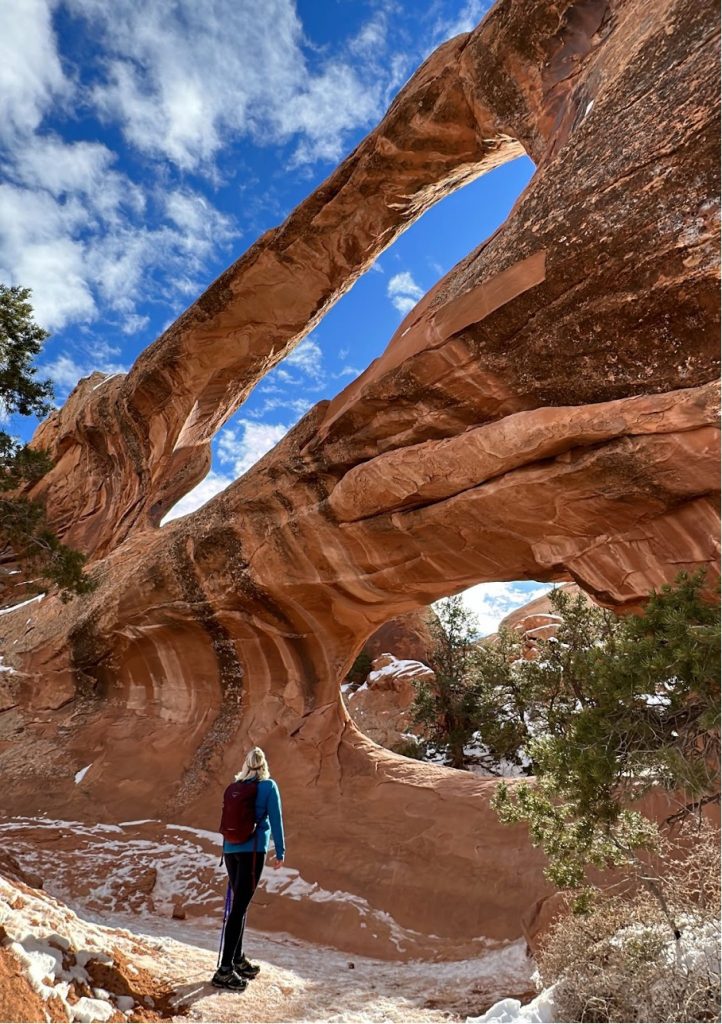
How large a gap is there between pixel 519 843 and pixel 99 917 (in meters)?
6.55

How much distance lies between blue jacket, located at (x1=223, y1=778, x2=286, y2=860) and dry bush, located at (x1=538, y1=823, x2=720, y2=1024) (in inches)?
104

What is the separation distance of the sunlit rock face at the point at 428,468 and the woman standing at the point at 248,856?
499 centimetres

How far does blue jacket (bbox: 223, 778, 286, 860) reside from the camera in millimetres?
6332

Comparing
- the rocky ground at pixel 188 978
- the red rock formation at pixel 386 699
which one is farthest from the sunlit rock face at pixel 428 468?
→ the red rock formation at pixel 386 699

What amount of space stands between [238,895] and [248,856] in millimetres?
337

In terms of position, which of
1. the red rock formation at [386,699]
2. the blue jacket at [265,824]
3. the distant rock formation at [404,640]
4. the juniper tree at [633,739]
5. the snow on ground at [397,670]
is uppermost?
the distant rock formation at [404,640]

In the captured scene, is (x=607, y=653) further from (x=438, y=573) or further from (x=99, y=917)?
(x=99, y=917)

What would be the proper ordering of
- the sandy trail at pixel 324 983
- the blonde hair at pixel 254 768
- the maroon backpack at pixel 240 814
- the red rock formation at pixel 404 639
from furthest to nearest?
the red rock formation at pixel 404 639 < the blonde hair at pixel 254 768 < the maroon backpack at pixel 240 814 < the sandy trail at pixel 324 983

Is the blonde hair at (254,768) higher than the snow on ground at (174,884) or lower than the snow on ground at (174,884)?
higher

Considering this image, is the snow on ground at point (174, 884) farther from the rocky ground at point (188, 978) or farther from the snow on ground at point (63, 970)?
the snow on ground at point (63, 970)

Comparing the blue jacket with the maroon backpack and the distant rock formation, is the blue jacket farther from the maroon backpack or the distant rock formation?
the distant rock formation

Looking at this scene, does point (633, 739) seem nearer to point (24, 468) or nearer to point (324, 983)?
point (324, 983)

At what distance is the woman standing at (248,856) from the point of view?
19.8 feet

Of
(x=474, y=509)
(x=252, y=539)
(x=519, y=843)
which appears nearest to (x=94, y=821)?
(x=252, y=539)
